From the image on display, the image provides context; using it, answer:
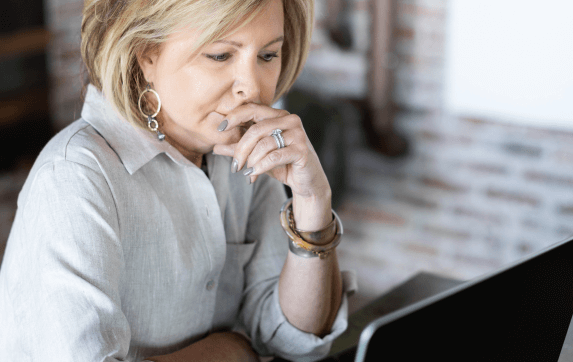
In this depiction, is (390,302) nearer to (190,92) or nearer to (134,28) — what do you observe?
(190,92)

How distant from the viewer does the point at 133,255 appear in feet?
3.23

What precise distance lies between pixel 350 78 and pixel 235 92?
1802 millimetres

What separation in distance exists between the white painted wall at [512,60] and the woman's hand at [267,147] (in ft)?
5.30

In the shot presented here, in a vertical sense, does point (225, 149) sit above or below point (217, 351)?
above

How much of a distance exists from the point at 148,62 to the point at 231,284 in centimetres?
47

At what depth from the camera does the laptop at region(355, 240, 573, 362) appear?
21.3 inches

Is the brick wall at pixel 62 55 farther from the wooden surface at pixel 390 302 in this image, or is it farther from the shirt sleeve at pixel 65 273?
the shirt sleeve at pixel 65 273

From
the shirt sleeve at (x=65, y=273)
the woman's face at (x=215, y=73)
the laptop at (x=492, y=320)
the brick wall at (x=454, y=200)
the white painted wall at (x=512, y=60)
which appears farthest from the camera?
the brick wall at (x=454, y=200)

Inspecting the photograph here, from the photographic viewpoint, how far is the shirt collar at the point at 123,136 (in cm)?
100

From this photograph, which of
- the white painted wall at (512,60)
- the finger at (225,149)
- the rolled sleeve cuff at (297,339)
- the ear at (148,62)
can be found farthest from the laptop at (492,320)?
the white painted wall at (512,60)

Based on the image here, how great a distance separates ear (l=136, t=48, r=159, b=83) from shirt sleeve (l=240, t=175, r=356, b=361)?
353mm

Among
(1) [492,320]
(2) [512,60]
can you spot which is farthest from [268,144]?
(2) [512,60]

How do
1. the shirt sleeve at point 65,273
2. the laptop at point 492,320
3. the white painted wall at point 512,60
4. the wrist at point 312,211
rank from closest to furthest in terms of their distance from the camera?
1. the laptop at point 492,320
2. the shirt sleeve at point 65,273
3. the wrist at point 312,211
4. the white painted wall at point 512,60

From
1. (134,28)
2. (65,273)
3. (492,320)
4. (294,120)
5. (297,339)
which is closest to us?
(492,320)
